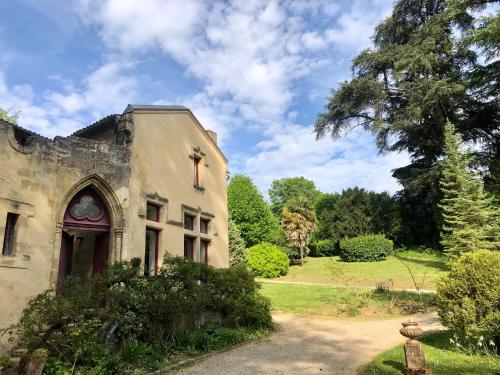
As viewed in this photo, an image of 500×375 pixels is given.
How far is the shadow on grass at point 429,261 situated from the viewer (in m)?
25.1

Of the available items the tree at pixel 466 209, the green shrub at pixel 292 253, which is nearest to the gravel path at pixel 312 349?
the tree at pixel 466 209

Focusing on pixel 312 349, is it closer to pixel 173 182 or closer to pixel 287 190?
pixel 173 182

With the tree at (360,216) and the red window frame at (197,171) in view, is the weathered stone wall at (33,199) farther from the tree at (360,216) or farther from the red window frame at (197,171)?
the tree at (360,216)

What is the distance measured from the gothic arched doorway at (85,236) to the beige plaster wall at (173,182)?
2.59 feet

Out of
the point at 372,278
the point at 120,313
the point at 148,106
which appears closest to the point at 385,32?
the point at 372,278

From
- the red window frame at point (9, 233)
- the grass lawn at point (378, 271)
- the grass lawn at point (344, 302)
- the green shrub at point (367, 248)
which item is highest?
the green shrub at point (367, 248)

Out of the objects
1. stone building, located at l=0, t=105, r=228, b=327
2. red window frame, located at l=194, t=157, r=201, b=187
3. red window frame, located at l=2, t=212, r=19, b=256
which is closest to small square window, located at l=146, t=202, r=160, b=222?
stone building, located at l=0, t=105, r=228, b=327

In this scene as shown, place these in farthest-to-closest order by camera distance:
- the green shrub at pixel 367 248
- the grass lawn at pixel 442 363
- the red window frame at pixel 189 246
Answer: the green shrub at pixel 367 248 → the red window frame at pixel 189 246 → the grass lawn at pixel 442 363

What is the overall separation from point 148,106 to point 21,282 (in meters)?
6.54

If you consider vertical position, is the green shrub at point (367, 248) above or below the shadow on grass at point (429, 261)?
above

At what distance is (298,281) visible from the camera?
26.4 metres

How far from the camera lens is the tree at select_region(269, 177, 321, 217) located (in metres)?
58.0

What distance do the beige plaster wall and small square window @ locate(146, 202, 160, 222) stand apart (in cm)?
19

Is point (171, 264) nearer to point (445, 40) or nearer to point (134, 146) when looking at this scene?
point (134, 146)
